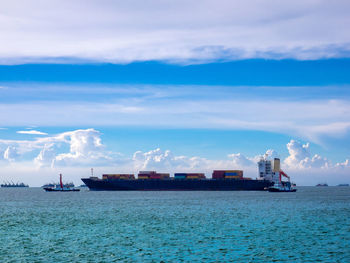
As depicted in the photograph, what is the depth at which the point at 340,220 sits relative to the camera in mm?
67938

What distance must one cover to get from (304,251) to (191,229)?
65.3 feet

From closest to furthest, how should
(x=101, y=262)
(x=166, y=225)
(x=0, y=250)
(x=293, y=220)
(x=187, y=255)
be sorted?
(x=101, y=262) → (x=187, y=255) → (x=0, y=250) → (x=166, y=225) → (x=293, y=220)

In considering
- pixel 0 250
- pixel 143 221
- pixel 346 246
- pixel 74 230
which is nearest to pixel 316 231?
pixel 346 246

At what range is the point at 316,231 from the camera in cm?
5378

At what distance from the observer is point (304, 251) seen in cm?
4025

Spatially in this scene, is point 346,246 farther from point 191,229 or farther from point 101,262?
point 101,262

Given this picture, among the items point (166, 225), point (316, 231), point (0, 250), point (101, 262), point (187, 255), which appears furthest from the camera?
point (166, 225)

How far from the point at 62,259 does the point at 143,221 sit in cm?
3206

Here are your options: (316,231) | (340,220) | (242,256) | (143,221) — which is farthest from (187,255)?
(340,220)

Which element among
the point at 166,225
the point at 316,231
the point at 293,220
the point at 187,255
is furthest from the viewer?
the point at 293,220

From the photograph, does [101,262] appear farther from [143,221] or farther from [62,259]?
[143,221]

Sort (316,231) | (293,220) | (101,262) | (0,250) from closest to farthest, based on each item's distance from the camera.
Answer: (101,262)
(0,250)
(316,231)
(293,220)

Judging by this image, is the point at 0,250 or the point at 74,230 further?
the point at 74,230

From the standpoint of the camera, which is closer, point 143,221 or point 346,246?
point 346,246
